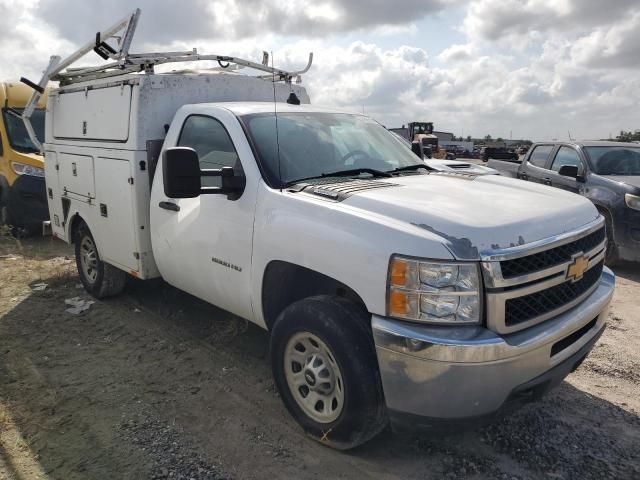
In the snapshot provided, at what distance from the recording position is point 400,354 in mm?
2531

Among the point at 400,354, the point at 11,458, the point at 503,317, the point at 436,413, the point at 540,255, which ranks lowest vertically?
the point at 11,458

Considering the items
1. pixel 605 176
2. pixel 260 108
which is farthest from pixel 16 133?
pixel 605 176

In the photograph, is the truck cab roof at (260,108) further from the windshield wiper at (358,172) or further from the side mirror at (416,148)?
the side mirror at (416,148)

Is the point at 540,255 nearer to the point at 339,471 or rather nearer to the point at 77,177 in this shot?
the point at 339,471

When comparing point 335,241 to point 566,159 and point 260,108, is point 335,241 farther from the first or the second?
point 566,159

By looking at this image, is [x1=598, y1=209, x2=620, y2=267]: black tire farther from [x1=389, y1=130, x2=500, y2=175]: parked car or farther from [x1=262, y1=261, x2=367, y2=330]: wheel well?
[x1=262, y1=261, x2=367, y2=330]: wheel well

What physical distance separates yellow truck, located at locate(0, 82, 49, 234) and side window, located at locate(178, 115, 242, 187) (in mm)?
5817

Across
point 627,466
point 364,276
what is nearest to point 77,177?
point 364,276

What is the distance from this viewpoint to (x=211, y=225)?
379 centimetres

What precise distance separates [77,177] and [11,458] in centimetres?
327

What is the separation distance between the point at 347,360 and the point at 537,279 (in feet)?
3.44

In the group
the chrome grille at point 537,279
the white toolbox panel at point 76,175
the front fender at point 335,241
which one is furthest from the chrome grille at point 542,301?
the white toolbox panel at point 76,175

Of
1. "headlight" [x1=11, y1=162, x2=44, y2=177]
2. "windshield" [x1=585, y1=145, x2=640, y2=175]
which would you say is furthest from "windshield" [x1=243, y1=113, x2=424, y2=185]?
"headlight" [x1=11, y1=162, x2=44, y2=177]

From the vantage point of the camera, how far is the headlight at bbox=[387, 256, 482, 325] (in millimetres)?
2498
